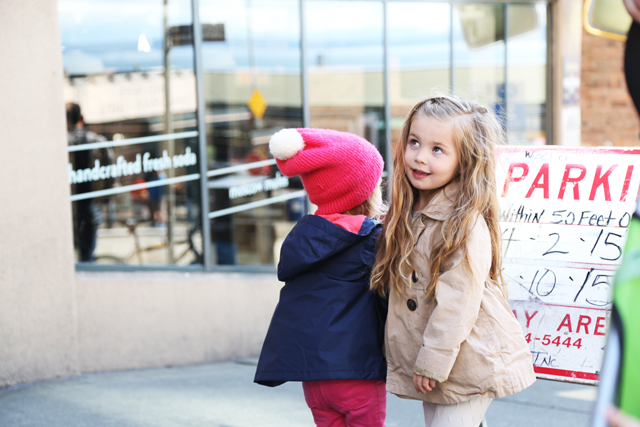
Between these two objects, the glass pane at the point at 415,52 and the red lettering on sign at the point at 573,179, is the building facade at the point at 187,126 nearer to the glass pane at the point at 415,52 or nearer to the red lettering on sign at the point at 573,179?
the glass pane at the point at 415,52

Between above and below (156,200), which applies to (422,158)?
above

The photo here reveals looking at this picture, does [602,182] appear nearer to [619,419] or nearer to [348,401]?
[348,401]

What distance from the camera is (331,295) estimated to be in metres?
2.36

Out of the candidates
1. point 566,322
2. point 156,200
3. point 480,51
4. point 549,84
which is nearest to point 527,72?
point 549,84

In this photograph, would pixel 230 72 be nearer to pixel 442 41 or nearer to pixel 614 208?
pixel 442 41

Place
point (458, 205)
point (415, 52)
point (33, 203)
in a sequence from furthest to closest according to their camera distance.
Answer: point (415, 52) → point (33, 203) → point (458, 205)

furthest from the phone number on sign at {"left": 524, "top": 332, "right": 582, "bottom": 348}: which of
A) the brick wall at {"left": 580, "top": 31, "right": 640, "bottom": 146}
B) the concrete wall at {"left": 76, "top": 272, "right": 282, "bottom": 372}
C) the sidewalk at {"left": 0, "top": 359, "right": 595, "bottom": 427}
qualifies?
the brick wall at {"left": 580, "top": 31, "right": 640, "bottom": 146}

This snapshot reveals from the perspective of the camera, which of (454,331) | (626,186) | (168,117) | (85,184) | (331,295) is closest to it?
(454,331)

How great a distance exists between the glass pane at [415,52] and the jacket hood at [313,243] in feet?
12.7

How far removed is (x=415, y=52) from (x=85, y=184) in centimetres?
332

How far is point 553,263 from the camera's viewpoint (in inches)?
107

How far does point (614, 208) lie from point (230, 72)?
3859 millimetres

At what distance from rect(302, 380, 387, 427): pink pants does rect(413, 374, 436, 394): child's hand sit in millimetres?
269

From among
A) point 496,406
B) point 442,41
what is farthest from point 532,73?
point 496,406
